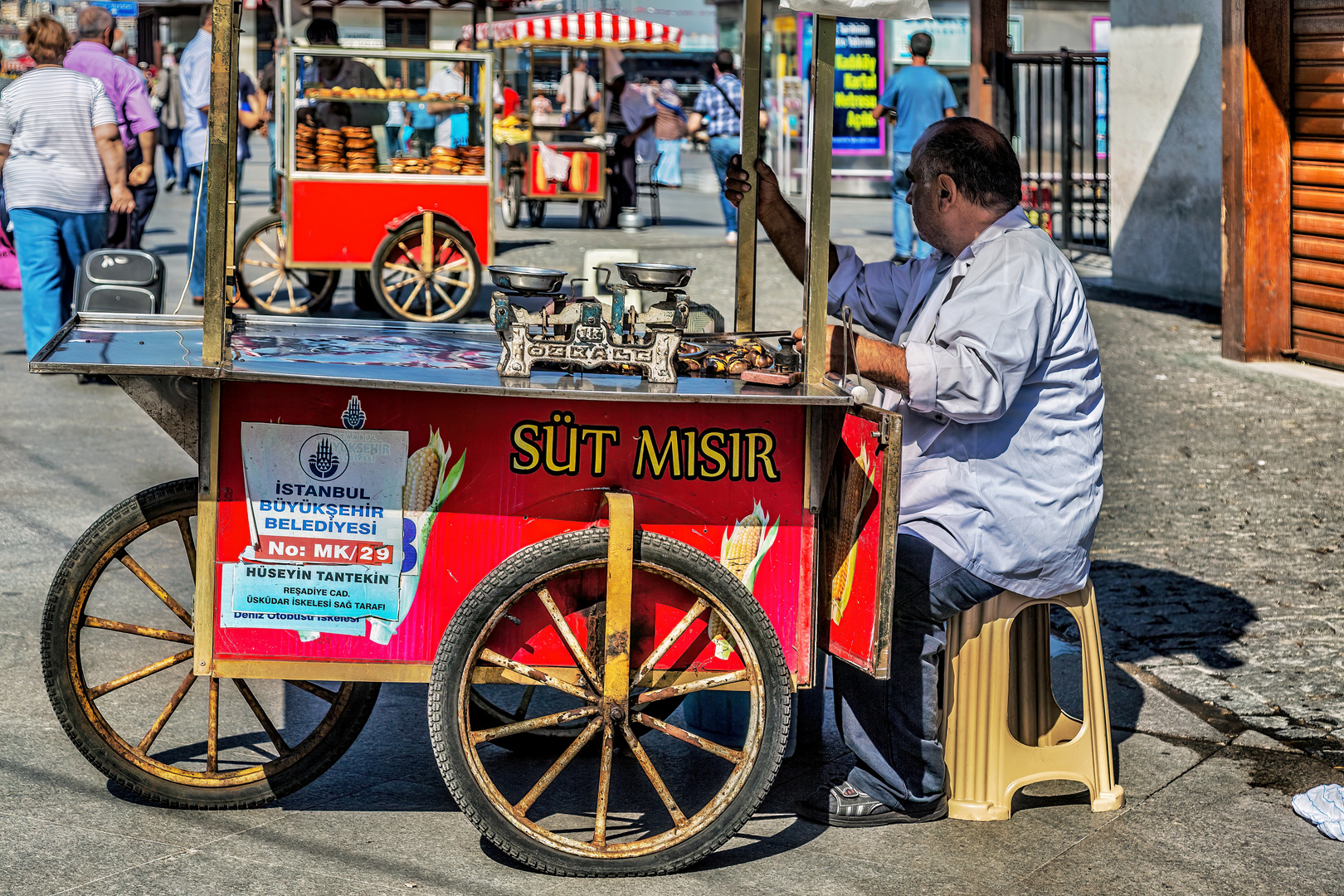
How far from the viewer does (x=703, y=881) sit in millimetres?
3273

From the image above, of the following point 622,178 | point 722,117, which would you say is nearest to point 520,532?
point 722,117

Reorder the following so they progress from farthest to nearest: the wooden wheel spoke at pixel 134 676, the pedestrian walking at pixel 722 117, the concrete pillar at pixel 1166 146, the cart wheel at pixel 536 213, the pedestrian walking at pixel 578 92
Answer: the pedestrian walking at pixel 578 92 < the cart wheel at pixel 536 213 < the pedestrian walking at pixel 722 117 < the concrete pillar at pixel 1166 146 < the wooden wheel spoke at pixel 134 676

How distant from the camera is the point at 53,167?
7992mm

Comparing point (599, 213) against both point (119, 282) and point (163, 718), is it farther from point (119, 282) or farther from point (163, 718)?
point (163, 718)

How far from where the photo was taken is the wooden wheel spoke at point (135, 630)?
3.47m

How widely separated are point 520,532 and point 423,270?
6871mm

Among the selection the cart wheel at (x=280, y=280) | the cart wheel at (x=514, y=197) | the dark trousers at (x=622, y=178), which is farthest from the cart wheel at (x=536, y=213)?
the cart wheel at (x=280, y=280)

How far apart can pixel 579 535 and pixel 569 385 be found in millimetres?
318

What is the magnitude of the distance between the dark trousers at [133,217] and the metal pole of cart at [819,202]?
6.46 m

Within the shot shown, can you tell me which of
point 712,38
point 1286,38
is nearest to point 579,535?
point 1286,38

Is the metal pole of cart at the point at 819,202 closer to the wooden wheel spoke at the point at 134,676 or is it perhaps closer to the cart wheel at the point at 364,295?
the wooden wheel spoke at the point at 134,676

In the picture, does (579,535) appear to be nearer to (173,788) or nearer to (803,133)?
(173,788)

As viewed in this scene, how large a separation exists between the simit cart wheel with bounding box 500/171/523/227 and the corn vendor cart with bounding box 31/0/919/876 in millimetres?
14133

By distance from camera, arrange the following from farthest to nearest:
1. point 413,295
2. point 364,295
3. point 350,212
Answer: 1. point 364,295
2. point 350,212
3. point 413,295
